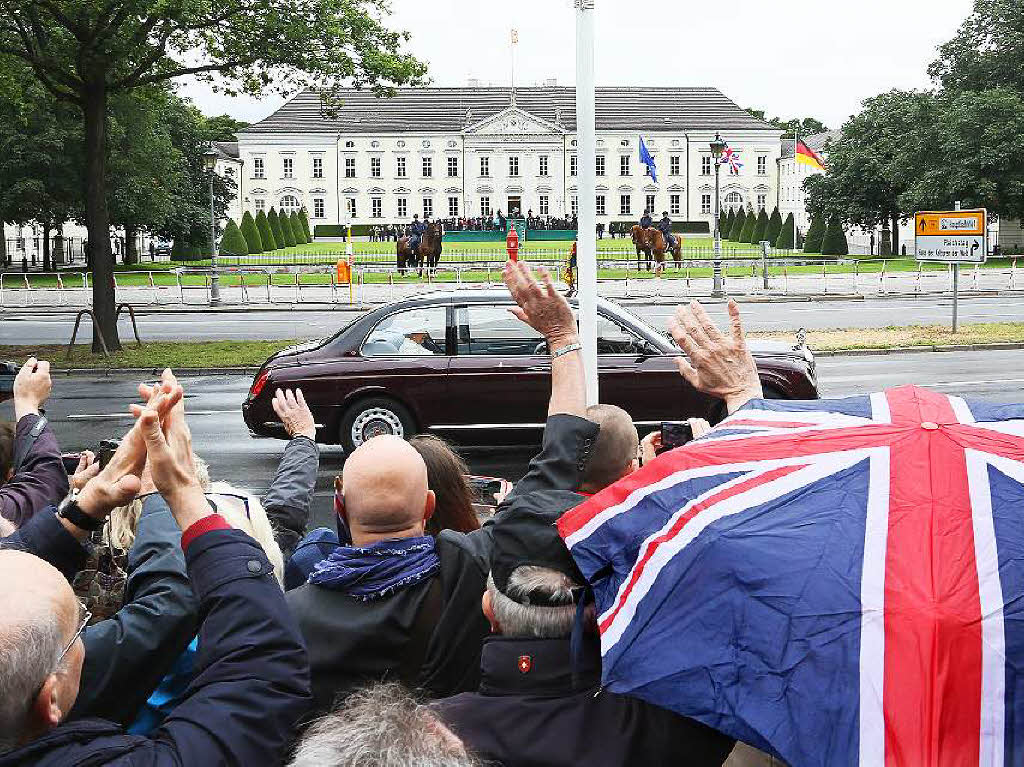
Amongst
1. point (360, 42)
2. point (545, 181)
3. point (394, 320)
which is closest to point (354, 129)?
point (545, 181)

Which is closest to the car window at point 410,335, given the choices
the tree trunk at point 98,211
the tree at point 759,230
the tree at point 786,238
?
the tree trunk at point 98,211

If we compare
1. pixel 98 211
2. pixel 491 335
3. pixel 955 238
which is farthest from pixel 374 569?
pixel 955 238

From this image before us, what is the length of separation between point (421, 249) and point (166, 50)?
1109 inches

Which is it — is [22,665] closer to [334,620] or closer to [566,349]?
[334,620]

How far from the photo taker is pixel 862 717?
2.50m

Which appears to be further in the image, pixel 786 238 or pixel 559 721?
pixel 786 238

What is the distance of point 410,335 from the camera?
12.9 meters

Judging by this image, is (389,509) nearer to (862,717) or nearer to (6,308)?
(862,717)

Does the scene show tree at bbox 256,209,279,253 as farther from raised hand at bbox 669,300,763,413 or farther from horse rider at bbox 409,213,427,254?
raised hand at bbox 669,300,763,413

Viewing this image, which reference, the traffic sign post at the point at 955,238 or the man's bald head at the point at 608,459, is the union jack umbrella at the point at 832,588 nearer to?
the man's bald head at the point at 608,459

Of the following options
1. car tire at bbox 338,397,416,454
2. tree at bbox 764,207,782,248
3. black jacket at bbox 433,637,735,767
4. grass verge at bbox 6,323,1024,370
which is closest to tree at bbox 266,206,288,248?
tree at bbox 764,207,782,248

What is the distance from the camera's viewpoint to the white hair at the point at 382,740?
6.97ft

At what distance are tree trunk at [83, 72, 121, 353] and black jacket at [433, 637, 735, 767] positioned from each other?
2134cm

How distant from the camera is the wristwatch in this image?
343 centimetres
